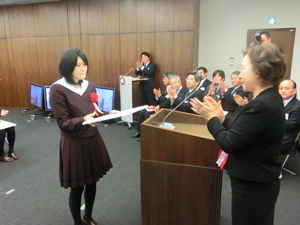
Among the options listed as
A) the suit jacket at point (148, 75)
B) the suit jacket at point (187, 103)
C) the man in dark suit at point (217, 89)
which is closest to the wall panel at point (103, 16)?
the suit jacket at point (148, 75)

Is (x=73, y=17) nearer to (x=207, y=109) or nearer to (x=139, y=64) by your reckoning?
(x=139, y=64)

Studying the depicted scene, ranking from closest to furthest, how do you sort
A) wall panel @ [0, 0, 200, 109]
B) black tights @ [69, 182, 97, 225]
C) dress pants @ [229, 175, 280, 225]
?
dress pants @ [229, 175, 280, 225] → black tights @ [69, 182, 97, 225] → wall panel @ [0, 0, 200, 109]

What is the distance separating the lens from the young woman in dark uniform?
1.51m

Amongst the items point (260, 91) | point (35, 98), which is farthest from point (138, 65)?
point (260, 91)

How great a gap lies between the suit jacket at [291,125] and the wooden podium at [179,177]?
1526 mm

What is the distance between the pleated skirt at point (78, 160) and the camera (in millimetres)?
1608

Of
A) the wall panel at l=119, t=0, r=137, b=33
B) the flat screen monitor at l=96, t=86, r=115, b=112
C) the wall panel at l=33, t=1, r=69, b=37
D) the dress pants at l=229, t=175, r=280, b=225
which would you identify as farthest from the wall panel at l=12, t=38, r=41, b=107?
the dress pants at l=229, t=175, r=280, b=225

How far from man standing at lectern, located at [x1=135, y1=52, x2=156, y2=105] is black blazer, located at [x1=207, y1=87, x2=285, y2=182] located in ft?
13.2

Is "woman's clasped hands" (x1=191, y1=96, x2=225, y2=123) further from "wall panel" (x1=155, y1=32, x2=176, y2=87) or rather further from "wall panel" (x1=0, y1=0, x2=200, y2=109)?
"wall panel" (x1=155, y1=32, x2=176, y2=87)

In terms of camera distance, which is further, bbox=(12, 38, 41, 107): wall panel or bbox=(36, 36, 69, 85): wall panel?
bbox=(12, 38, 41, 107): wall panel

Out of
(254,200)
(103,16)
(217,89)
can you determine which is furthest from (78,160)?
(103,16)

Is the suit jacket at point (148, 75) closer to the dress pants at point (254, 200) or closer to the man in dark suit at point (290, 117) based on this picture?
the man in dark suit at point (290, 117)

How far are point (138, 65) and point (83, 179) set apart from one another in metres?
3.73

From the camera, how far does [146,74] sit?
505cm
